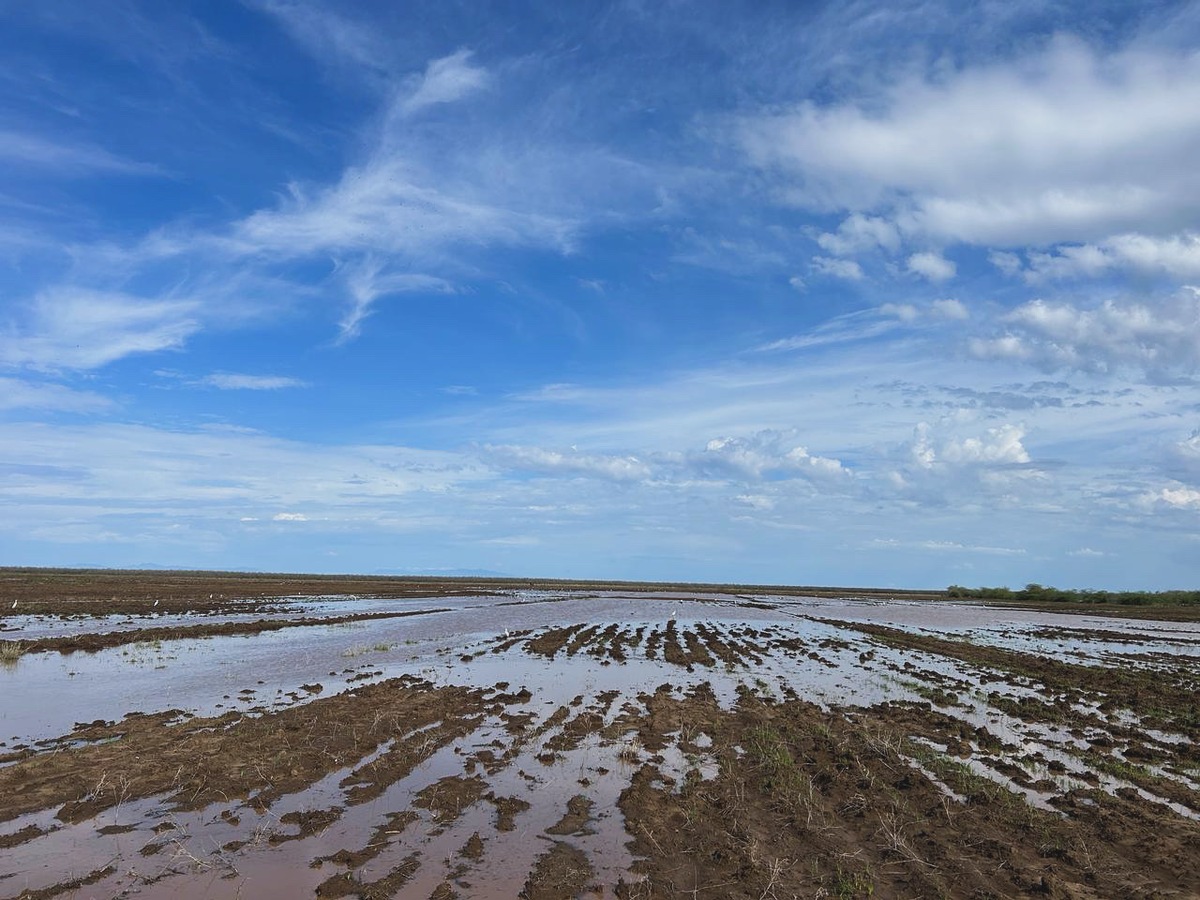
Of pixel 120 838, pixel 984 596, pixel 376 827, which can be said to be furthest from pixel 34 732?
pixel 984 596

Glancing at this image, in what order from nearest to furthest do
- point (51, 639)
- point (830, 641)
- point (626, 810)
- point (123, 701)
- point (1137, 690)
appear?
1. point (626, 810)
2. point (123, 701)
3. point (1137, 690)
4. point (51, 639)
5. point (830, 641)

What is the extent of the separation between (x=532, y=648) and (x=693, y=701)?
13028 mm

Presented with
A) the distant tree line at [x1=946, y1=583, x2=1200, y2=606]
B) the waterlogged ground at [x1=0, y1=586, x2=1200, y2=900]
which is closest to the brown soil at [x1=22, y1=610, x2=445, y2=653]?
the waterlogged ground at [x1=0, y1=586, x2=1200, y2=900]

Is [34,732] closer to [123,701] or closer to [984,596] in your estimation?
[123,701]

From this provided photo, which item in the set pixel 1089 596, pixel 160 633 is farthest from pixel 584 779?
pixel 1089 596

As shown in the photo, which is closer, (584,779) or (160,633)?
(584,779)

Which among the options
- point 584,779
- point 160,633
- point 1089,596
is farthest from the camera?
point 1089,596

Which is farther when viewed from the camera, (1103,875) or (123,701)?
(123,701)

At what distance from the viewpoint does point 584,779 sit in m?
11.7

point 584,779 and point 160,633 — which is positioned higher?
point 584,779

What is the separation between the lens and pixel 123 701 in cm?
1827

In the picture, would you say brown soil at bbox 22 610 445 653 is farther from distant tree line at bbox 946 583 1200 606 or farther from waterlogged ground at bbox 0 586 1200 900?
distant tree line at bbox 946 583 1200 606

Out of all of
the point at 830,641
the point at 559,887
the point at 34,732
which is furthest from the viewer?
the point at 830,641

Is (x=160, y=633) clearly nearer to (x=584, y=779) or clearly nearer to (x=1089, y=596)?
(x=584, y=779)
